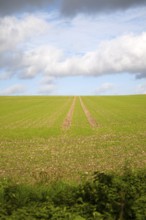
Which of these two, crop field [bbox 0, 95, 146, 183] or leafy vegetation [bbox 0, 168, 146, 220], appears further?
crop field [bbox 0, 95, 146, 183]

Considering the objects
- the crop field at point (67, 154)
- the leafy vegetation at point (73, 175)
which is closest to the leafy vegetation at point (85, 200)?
the leafy vegetation at point (73, 175)

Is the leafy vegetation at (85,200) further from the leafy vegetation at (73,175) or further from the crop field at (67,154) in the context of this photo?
the crop field at (67,154)

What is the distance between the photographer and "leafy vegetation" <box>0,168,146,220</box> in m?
6.81

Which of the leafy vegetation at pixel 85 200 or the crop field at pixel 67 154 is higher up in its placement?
the leafy vegetation at pixel 85 200

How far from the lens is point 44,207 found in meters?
7.08

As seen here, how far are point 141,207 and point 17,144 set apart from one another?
20.4 meters

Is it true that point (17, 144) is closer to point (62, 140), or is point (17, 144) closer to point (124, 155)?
point (62, 140)

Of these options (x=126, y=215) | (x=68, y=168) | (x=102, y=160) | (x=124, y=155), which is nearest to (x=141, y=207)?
(x=126, y=215)

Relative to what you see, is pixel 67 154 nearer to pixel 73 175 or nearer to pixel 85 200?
pixel 73 175

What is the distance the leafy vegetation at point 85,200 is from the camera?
6812 mm

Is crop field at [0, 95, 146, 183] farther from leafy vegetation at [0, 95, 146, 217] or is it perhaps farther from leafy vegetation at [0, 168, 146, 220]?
leafy vegetation at [0, 168, 146, 220]

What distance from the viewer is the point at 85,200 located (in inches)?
333

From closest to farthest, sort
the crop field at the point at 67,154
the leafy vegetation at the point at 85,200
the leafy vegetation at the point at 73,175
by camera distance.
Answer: the leafy vegetation at the point at 85,200
the leafy vegetation at the point at 73,175
the crop field at the point at 67,154

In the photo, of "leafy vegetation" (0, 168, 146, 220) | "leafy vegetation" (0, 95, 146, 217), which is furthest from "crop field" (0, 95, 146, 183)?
"leafy vegetation" (0, 168, 146, 220)
